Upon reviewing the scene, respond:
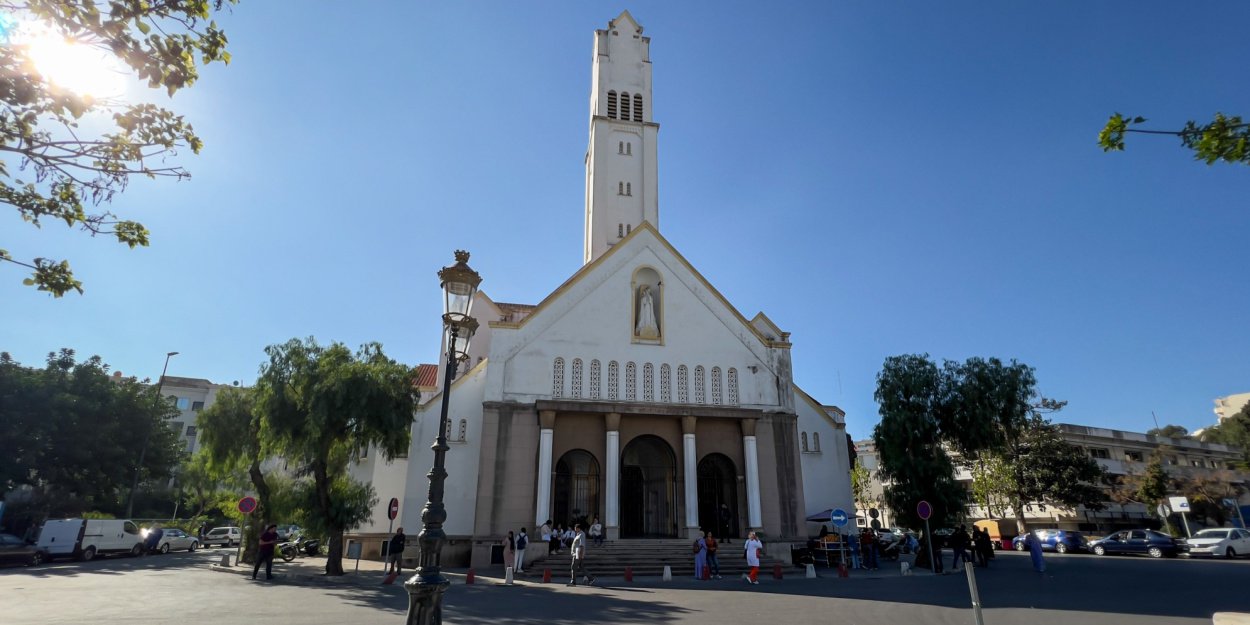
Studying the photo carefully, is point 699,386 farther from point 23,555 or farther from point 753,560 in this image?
point 23,555

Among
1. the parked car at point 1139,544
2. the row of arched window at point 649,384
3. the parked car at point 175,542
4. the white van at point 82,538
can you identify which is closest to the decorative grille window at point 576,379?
the row of arched window at point 649,384

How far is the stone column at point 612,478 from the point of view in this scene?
1033 inches

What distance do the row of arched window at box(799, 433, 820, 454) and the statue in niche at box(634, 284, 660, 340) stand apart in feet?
34.9

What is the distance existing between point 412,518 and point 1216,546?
127 ft

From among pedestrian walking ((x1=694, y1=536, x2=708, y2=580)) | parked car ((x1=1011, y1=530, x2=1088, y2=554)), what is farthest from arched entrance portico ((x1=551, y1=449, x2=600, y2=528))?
parked car ((x1=1011, y1=530, x2=1088, y2=554))

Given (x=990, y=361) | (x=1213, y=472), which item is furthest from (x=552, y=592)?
(x=1213, y=472)

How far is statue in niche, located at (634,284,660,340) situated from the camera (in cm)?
3011

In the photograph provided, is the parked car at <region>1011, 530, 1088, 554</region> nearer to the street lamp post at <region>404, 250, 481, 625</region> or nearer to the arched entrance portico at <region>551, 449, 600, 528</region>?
the arched entrance portico at <region>551, 449, 600, 528</region>

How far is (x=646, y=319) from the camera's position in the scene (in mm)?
30344

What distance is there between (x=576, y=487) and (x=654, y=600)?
13.0 metres

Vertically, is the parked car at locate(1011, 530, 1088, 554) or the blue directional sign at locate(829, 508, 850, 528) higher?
the blue directional sign at locate(829, 508, 850, 528)

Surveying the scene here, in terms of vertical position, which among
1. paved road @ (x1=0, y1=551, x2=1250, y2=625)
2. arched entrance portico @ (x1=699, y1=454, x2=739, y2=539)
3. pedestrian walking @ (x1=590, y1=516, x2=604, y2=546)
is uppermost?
arched entrance portico @ (x1=699, y1=454, x2=739, y2=539)

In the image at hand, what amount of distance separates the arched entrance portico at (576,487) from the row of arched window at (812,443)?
12124 mm

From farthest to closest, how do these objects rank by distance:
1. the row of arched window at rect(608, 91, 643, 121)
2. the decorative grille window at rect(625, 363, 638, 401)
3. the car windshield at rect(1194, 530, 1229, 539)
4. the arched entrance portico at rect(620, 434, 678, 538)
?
the row of arched window at rect(608, 91, 643, 121) → the car windshield at rect(1194, 530, 1229, 539) → the arched entrance portico at rect(620, 434, 678, 538) → the decorative grille window at rect(625, 363, 638, 401)
